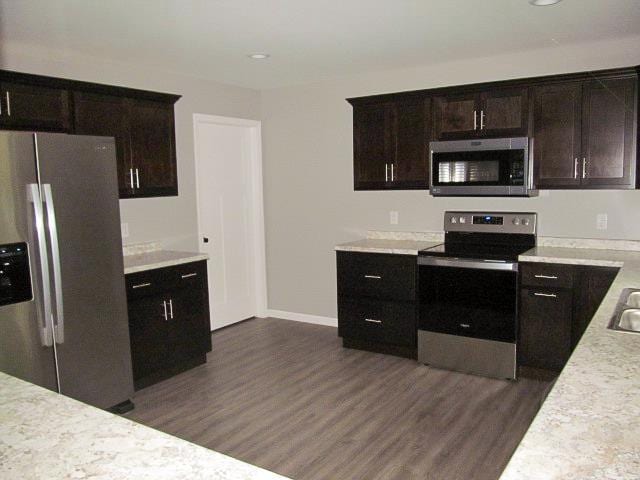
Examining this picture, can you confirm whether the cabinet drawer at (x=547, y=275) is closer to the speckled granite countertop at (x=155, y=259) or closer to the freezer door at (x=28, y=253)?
the speckled granite countertop at (x=155, y=259)

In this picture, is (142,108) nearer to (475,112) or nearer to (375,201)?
(375,201)

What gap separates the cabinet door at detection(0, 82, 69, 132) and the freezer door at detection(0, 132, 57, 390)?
0.64 meters

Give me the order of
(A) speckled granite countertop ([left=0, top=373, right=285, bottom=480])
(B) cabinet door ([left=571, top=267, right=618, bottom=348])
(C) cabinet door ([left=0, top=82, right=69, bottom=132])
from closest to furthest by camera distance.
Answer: (A) speckled granite countertop ([left=0, top=373, right=285, bottom=480]), (C) cabinet door ([left=0, top=82, right=69, bottom=132]), (B) cabinet door ([left=571, top=267, right=618, bottom=348])

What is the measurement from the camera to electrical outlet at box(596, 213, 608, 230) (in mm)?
3990

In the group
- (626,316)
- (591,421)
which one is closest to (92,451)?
(591,421)

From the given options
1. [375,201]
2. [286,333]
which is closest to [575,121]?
[375,201]

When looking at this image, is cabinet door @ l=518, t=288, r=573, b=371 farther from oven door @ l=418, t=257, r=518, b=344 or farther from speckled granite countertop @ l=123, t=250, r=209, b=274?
speckled granite countertop @ l=123, t=250, r=209, b=274

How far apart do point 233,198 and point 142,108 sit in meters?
1.50

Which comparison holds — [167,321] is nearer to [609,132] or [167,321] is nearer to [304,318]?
[304,318]

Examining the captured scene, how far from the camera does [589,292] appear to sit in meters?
3.55

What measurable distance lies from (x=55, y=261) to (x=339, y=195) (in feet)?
9.39

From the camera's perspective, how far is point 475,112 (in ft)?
13.9

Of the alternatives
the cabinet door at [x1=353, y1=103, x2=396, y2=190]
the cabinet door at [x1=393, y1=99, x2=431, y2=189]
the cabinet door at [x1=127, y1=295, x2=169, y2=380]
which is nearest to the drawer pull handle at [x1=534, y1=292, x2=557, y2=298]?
the cabinet door at [x1=393, y1=99, x2=431, y2=189]

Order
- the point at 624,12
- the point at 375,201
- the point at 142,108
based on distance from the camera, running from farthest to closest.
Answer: the point at 375,201, the point at 142,108, the point at 624,12
